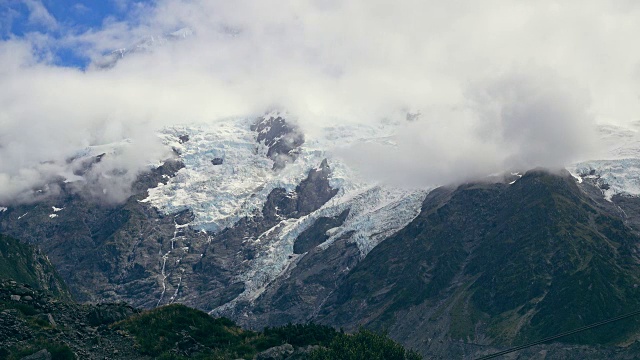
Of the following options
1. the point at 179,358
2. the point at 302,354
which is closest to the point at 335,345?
the point at 302,354

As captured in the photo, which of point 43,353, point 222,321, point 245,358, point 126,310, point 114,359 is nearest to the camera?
point 43,353

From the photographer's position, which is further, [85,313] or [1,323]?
[85,313]

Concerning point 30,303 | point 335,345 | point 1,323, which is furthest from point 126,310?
point 335,345

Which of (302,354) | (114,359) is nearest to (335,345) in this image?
(302,354)

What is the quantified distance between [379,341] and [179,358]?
2742 cm

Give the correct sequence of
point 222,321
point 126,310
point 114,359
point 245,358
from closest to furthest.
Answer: point 114,359
point 245,358
point 126,310
point 222,321

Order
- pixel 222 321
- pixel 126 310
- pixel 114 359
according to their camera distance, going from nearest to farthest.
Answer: pixel 114 359 → pixel 126 310 → pixel 222 321

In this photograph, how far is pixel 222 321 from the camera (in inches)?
4594

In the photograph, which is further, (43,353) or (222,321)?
(222,321)

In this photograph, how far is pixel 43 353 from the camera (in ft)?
270

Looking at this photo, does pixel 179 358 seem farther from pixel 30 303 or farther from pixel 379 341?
pixel 379 341

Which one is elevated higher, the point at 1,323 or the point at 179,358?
the point at 1,323

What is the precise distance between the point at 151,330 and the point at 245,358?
45.0ft

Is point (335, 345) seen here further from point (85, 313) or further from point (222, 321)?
point (85, 313)
